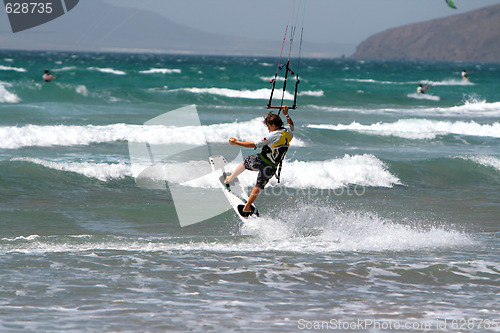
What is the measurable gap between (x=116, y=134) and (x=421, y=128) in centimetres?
1193

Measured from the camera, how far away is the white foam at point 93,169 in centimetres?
1366

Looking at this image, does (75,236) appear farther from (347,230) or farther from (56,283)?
(347,230)

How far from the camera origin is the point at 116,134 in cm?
2006

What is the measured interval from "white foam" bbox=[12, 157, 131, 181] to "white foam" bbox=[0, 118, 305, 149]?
15.2 ft

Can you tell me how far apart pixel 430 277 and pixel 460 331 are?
5.48ft

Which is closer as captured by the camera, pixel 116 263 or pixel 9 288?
pixel 9 288

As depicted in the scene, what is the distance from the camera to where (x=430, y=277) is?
7.36m

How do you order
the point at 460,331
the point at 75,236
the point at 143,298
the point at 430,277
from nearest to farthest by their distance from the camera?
the point at 460,331
the point at 143,298
the point at 430,277
the point at 75,236

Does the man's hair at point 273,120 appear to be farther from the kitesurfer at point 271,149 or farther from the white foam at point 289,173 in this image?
the white foam at point 289,173

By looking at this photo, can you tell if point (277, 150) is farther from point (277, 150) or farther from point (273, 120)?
point (273, 120)

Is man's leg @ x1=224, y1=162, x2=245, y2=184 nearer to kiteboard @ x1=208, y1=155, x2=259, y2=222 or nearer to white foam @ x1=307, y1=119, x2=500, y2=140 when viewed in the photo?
kiteboard @ x1=208, y1=155, x2=259, y2=222

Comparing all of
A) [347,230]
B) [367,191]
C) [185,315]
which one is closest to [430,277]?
[347,230]

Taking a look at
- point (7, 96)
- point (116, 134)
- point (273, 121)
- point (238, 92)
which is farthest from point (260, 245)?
point (238, 92)

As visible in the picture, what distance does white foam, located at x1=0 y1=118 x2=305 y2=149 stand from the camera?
60.7 feet
